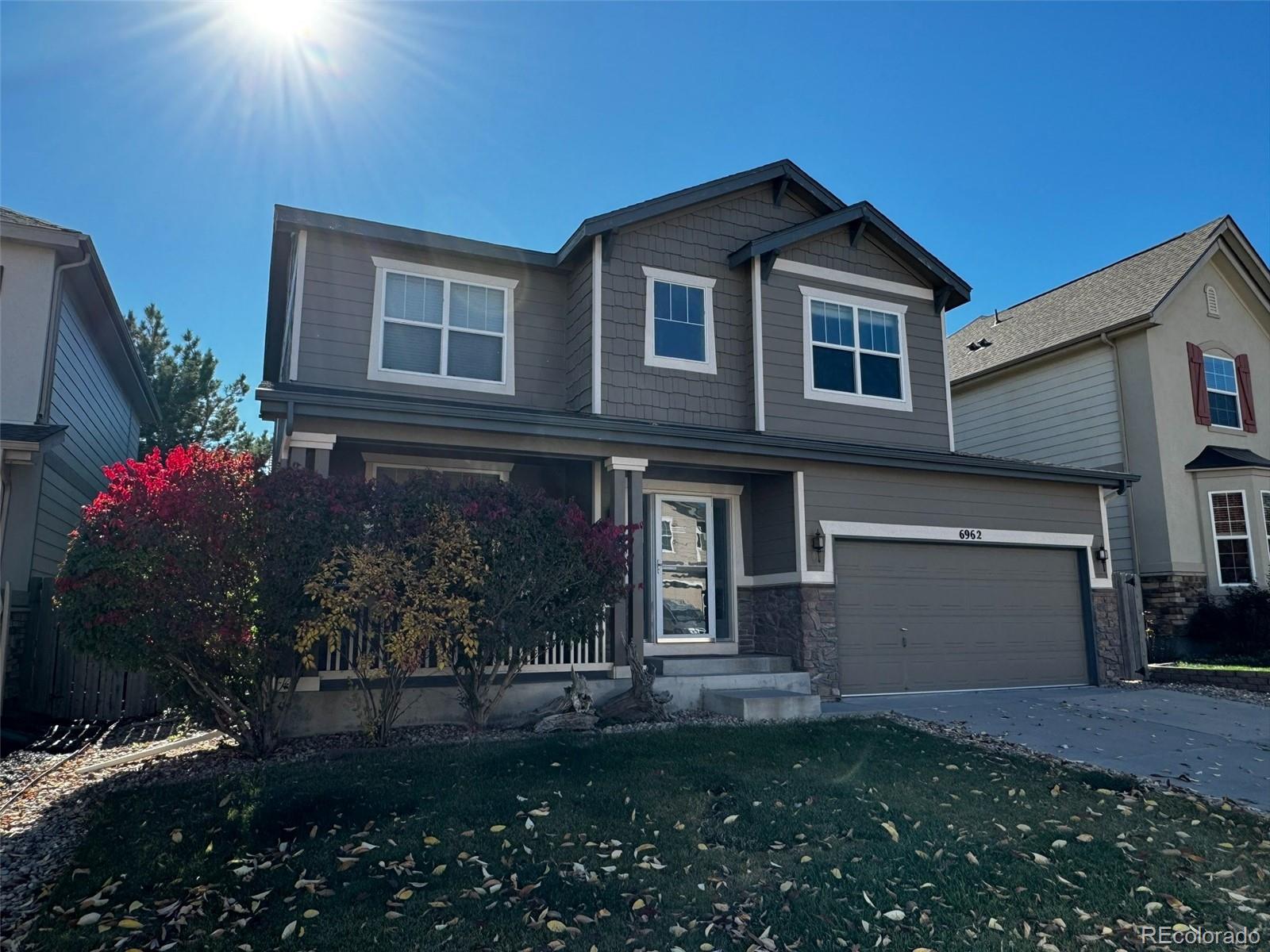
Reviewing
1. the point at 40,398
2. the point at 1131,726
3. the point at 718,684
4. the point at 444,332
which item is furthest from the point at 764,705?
the point at 40,398

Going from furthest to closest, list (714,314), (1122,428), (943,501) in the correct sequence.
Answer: (1122,428), (714,314), (943,501)

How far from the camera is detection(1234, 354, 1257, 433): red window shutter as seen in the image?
1636 cm

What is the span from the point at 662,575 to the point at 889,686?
10.6 feet

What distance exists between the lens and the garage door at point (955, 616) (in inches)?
→ 416

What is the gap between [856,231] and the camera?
40.2ft

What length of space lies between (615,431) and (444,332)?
3.14 m

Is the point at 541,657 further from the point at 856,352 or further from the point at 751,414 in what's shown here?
the point at 856,352

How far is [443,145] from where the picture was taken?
34.6ft

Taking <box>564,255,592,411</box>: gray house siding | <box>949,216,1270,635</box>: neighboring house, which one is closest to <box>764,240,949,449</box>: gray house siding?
<box>564,255,592,411</box>: gray house siding

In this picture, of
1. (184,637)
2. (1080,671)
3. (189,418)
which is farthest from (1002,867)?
(189,418)

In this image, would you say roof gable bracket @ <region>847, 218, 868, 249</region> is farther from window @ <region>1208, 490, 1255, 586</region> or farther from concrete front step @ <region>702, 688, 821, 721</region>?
window @ <region>1208, 490, 1255, 586</region>

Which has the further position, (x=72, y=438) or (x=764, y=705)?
(x=72, y=438)

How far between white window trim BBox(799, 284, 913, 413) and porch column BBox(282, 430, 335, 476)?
646cm

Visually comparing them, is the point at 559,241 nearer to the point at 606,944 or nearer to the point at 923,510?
the point at 923,510
